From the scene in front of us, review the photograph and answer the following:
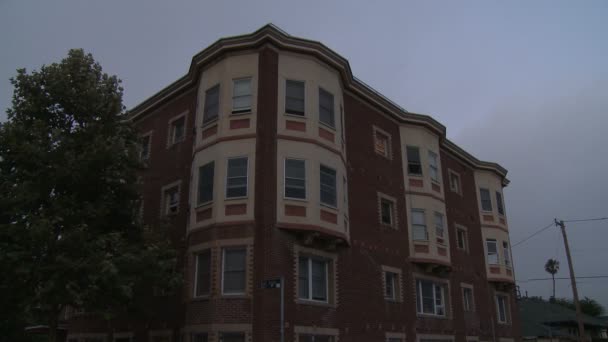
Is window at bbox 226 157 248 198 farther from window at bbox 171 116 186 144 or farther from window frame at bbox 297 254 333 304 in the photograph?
window at bbox 171 116 186 144

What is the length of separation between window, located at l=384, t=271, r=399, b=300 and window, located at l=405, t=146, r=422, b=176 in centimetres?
613

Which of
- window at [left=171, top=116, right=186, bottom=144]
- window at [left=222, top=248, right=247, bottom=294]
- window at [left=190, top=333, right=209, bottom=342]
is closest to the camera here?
window at [left=190, top=333, right=209, bottom=342]

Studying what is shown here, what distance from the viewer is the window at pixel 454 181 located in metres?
33.6

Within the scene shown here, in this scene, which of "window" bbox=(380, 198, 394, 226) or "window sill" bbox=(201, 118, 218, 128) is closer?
"window sill" bbox=(201, 118, 218, 128)

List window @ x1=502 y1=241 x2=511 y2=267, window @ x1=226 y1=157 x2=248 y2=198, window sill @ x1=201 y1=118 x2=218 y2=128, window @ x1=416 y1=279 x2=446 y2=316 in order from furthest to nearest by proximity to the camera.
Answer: window @ x1=502 y1=241 x2=511 y2=267, window @ x1=416 y1=279 x2=446 y2=316, window sill @ x1=201 y1=118 x2=218 y2=128, window @ x1=226 y1=157 x2=248 y2=198

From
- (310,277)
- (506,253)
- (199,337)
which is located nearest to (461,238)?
(506,253)

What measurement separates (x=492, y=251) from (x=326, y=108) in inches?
737

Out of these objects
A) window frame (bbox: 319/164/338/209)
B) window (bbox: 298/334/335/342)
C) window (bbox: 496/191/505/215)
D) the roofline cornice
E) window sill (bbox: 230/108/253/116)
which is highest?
the roofline cornice

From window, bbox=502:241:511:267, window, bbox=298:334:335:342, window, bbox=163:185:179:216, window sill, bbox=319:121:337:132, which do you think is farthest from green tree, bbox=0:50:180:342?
window, bbox=502:241:511:267

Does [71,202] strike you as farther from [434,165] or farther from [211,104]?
[434,165]

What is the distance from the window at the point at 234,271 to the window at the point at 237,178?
215 centimetres

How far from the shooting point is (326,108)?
22797 mm

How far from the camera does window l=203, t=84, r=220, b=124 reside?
22062 millimetres

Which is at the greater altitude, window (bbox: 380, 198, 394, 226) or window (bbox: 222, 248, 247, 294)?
window (bbox: 380, 198, 394, 226)
